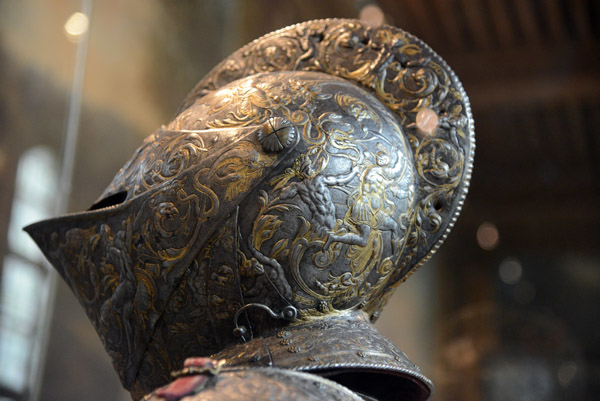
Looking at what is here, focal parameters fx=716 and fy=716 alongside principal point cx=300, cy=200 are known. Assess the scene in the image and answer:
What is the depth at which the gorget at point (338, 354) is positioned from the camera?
118cm

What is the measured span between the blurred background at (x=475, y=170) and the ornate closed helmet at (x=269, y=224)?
71cm

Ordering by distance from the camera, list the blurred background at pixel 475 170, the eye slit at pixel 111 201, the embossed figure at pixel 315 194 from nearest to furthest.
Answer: the embossed figure at pixel 315 194, the eye slit at pixel 111 201, the blurred background at pixel 475 170

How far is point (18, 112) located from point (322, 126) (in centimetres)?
108

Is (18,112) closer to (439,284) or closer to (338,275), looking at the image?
(338,275)

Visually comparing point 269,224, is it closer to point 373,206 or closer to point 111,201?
point 373,206

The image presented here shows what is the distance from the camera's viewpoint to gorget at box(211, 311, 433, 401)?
118 cm

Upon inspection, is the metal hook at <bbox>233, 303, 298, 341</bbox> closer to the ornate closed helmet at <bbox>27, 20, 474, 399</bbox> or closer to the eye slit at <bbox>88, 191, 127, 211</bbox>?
the ornate closed helmet at <bbox>27, 20, 474, 399</bbox>

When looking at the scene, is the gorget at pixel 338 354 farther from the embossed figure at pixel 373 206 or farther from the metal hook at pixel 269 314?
the embossed figure at pixel 373 206

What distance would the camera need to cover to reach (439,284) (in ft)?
13.0

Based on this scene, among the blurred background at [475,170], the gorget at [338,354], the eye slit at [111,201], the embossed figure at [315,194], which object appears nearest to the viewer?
the gorget at [338,354]

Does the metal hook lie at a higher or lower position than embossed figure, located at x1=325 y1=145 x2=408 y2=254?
lower

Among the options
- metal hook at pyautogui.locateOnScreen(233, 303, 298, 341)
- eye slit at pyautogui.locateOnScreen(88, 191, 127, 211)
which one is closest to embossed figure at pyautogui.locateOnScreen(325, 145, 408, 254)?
metal hook at pyautogui.locateOnScreen(233, 303, 298, 341)

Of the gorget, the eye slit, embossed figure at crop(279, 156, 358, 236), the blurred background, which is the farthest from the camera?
the blurred background

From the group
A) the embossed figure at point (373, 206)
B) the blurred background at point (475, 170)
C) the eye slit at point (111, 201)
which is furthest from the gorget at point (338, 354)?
the blurred background at point (475, 170)
